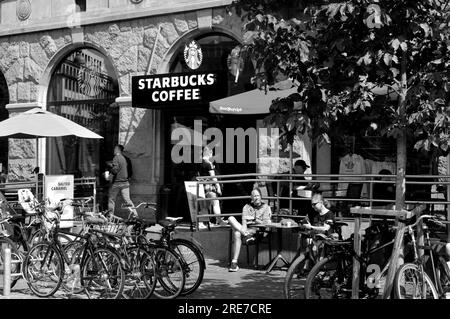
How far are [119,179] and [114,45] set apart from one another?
3698 mm

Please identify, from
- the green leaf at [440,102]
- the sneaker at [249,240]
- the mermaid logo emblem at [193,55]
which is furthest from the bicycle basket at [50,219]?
the mermaid logo emblem at [193,55]

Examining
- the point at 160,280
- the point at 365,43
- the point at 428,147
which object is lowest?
the point at 160,280

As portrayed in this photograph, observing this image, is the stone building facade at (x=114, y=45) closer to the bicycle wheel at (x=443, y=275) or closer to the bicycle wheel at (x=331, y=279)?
the bicycle wheel at (x=331, y=279)

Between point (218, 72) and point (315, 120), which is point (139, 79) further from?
point (315, 120)

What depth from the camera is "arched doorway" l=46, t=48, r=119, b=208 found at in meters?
15.6

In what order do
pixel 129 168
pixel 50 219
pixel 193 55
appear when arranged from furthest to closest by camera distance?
1. pixel 193 55
2. pixel 129 168
3. pixel 50 219

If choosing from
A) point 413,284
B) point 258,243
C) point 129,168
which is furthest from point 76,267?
point 129,168

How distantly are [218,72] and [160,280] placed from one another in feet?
20.7

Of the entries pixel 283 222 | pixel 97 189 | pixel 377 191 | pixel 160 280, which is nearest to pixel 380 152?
pixel 377 191

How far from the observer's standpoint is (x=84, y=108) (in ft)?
52.7

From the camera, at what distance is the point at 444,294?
6188mm

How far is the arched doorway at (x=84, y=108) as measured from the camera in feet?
51.3

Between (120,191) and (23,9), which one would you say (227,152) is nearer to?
(120,191)

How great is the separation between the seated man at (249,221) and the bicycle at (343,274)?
3480 millimetres
